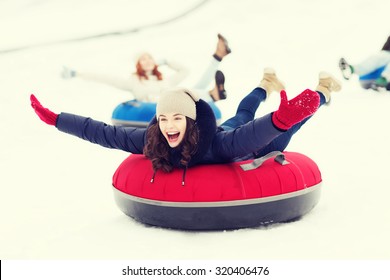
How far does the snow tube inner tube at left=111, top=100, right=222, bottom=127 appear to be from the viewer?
5242 millimetres

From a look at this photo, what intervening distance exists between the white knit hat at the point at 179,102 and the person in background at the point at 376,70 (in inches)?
139

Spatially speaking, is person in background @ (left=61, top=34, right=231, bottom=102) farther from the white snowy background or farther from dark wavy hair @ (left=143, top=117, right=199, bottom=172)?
dark wavy hair @ (left=143, top=117, right=199, bottom=172)

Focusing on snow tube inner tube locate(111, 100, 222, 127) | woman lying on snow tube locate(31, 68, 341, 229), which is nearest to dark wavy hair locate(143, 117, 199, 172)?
woman lying on snow tube locate(31, 68, 341, 229)

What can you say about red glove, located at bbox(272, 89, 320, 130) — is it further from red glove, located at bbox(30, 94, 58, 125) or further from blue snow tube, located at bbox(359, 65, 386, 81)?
blue snow tube, located at bbox(359, 65, 386, 81)

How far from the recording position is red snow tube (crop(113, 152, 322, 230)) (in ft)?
9.41

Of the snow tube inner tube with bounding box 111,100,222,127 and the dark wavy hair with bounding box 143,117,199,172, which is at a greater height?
the snow tube inner tube with bounding box 111,100,222,127

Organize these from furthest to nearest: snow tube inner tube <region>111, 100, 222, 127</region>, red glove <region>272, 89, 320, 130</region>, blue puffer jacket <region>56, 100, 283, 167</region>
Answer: snow tube inner tube <region>111, 100, 222, 127</region>, blue puffer jacket <region>56, 100, 283, 167</region>, red glove <region>272, 89, 320, 130</region>

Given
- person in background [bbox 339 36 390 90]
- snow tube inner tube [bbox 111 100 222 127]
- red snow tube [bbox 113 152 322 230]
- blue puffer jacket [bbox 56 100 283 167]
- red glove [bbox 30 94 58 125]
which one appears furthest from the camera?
person in background [bbox 339 36 390 90]

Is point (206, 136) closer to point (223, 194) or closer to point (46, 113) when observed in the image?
point (223, 194)

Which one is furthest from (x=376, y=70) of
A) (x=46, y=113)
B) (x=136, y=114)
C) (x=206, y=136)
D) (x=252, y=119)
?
(x=46, y=113)

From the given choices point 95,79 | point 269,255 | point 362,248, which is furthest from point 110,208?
point 95,79

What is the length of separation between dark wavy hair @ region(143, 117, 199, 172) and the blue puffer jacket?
1.2 inches

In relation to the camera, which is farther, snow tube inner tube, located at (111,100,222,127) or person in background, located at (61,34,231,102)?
person in background, located at (61,34,231,102)

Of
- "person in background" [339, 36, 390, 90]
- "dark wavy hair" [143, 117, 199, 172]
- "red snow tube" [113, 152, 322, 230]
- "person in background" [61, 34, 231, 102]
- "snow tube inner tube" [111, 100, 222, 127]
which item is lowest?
"red snow tube" [113, 152, 322, 230]
